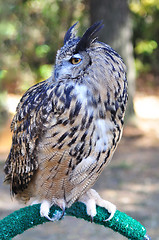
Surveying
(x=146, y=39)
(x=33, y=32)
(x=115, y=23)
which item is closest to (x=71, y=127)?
(x=115, y=23)

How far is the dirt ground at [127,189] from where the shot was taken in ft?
16.0

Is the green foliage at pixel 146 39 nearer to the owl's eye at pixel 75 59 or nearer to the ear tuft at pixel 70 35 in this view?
the ear tuft at pixel 70 35

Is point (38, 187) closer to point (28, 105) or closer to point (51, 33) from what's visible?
point (28, 105)

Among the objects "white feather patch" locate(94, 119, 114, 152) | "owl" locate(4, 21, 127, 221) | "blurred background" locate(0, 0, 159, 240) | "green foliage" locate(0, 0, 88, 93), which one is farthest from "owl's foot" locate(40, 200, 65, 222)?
"green foliage" locate(0, 0, 88, 93)

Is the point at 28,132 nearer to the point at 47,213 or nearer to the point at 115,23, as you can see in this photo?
the point at 47,213

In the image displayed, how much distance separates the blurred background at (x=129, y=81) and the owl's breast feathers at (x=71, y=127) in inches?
15.3

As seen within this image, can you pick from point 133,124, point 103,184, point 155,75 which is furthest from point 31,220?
point 155,75

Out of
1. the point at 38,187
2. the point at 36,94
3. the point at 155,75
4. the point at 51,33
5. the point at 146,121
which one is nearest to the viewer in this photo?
the point at 36,94

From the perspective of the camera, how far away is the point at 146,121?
9625 millimetres

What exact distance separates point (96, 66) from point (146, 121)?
768 centimetres

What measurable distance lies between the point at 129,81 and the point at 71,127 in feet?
22.2

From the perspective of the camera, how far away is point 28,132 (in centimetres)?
243

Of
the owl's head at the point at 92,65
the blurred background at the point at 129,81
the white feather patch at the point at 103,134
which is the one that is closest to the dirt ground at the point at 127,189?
the blurred background at the point at 129,81

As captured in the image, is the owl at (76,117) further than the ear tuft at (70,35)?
No
